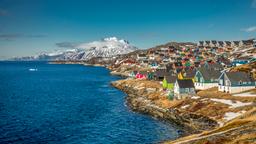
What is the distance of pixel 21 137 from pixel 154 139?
3043cm

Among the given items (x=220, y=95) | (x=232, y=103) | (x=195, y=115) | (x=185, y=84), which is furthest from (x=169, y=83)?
(x=195, y=115)

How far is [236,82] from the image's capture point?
105 metres

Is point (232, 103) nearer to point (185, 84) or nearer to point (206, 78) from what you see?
point (185, 84)

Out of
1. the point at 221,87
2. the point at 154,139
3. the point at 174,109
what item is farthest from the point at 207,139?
the point at 221,87

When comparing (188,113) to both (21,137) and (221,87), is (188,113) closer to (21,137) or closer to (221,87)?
(221,87)

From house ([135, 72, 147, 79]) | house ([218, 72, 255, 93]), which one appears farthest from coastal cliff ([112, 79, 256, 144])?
house ([135, 72, 147, 79])

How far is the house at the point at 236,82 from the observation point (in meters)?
105

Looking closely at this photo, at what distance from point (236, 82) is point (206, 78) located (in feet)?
58.0

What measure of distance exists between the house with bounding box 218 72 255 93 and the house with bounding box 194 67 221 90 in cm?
1157

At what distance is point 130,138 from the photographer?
69.0m

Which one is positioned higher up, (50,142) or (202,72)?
(202,72)

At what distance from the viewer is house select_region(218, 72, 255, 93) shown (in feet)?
345

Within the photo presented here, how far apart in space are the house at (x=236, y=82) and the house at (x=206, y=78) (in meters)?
11.6

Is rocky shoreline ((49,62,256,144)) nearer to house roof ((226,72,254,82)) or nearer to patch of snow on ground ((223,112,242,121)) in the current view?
patch of snow on ground ((223,112,242,121))
